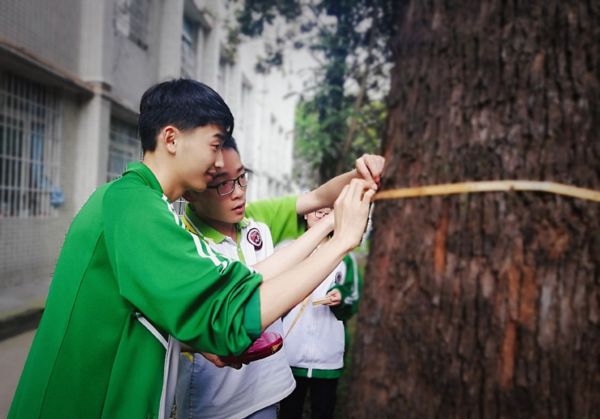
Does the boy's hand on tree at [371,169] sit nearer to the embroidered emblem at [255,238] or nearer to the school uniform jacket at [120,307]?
the school uniform jacket at [120,307]

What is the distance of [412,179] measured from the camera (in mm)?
1122

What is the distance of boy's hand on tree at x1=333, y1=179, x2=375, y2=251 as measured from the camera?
1.34 m

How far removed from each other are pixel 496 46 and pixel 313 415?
2.49m

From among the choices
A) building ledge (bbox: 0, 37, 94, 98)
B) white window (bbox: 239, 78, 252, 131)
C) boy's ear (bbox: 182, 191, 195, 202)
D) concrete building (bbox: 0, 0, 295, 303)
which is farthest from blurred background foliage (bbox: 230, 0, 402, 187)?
white window (bbox: 239, 78, 252, 131)

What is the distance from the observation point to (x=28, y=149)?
243 inches

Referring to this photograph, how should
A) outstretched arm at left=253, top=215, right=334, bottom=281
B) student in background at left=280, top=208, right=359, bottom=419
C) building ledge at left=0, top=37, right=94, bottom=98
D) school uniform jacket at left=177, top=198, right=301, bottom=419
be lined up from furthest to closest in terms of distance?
1. building ledge at left=0, top=37, right=94, bottom=98
2. student in background at left=280, top=208, right=359, bottom=419
3. school uniform jacket at left=177, top=198, right=301, bottom=419
4. outstretched arm at left=253, top=215, right=334, bottom=281

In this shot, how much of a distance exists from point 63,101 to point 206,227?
5.70 m

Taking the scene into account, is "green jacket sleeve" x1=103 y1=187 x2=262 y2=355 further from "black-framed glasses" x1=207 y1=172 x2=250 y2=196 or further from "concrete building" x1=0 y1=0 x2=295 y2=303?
"concrete building" x1=0 y1=0 x2=295 y2=303

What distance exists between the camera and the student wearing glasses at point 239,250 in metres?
1.69

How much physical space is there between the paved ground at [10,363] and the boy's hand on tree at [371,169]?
3.03 meters

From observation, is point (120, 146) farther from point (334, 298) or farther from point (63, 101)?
point (334, 298)

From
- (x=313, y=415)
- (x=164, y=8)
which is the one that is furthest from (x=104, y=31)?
(x=313, y=415)

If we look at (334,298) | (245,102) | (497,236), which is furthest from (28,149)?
(245,102)

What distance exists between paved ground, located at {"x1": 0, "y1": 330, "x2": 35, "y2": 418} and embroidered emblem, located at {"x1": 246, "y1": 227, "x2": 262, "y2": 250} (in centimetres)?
235
